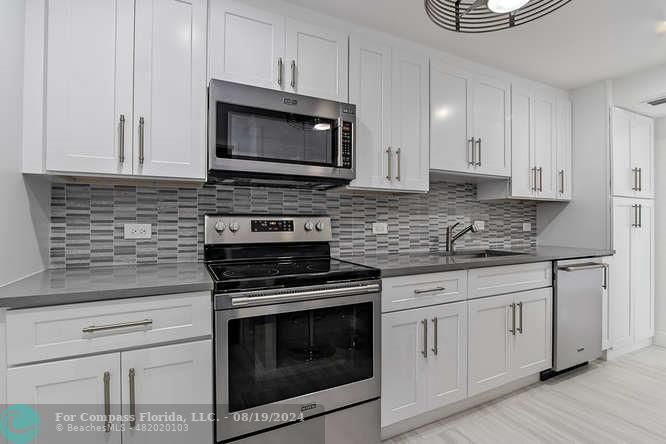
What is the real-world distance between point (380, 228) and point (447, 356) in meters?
0.94

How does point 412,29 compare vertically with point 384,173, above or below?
above

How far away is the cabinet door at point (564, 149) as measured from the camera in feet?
9.52

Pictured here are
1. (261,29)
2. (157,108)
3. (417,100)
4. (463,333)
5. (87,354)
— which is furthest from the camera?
(417,100)

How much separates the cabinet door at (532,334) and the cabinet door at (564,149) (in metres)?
1.07

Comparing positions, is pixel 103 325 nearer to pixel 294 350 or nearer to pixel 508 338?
pixel 294 350

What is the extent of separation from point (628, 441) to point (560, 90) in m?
2.67

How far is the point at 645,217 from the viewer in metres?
2.97

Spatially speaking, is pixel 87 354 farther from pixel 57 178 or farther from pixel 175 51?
pixel 175 51

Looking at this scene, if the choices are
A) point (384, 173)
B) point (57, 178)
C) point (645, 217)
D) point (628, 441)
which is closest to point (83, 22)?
point (57, 178)

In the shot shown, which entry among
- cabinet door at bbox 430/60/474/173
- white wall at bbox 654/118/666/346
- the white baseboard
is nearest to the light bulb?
cabinet door at bbox 430/60/474/173

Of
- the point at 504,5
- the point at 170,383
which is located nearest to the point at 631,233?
the point at 504,5

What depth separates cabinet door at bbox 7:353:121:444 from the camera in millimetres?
1085

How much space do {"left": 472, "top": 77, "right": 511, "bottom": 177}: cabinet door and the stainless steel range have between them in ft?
4.64

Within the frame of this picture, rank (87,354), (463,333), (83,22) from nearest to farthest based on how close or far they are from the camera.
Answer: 1. (87,354)
2. (83,22)
3. (463,333)
